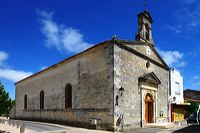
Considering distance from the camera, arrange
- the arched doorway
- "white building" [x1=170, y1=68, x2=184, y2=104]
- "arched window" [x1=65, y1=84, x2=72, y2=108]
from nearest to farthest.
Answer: the arched doorway
"arched window" [x1=65, y1=84, x2=72, y2=108]
"white building" [x1=170, y1=68, x2=184, y2=104]

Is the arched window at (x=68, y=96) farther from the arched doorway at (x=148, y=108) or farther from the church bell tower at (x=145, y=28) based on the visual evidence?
the church bell tower at (x=145, y=28)

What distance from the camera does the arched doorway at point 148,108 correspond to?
19609mm

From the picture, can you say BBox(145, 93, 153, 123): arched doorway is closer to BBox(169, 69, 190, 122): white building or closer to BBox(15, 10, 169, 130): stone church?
BBox(15, 10, 169, 130): stone church

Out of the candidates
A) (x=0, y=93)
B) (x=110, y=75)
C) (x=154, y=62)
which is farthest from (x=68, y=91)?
(x=0, y=93)

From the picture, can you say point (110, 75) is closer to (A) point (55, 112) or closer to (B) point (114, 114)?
(B) point (114, 114)

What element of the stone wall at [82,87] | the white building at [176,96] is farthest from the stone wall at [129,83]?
the white building at [176,96]

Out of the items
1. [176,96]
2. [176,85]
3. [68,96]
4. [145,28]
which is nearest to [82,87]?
[68,96]

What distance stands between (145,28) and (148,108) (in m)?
6.33

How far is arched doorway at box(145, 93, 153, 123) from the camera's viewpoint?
64.3 feet

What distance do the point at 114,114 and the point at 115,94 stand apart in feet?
3.80

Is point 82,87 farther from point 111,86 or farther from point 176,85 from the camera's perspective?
point 176,85

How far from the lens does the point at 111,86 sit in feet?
51.6

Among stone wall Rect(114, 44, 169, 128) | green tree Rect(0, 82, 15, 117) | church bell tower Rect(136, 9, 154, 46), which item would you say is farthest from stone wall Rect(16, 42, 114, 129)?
green tree Rect(0, 82, 15, 117)

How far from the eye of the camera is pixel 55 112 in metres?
22.1
